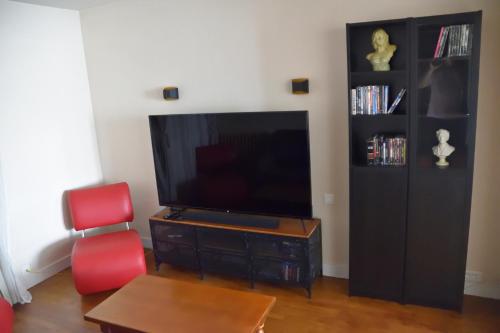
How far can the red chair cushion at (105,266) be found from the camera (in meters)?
3.10

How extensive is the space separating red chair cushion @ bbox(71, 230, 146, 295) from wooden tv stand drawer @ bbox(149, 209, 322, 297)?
14.9 inches

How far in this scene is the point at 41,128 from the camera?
356 cm

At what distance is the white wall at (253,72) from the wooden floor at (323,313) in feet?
1.02

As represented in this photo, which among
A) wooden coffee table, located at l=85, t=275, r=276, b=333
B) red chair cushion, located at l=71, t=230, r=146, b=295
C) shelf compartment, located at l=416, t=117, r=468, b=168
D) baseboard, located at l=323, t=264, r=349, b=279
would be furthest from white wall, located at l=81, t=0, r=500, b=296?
wooden coffee table, located at l=85, t=275, r=276, b=333

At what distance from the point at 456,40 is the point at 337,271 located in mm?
2008

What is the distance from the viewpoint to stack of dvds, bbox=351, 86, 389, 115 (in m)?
2.65

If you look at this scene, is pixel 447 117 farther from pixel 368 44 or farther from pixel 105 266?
pixel 105 266

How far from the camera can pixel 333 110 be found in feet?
9.80

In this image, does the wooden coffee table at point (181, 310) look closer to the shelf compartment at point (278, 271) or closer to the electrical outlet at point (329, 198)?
the shelf compartment at point (278, 271)

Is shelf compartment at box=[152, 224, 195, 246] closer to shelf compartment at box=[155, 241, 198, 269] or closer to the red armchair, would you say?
shelf compartment at box=[155, 241, 198, 269]

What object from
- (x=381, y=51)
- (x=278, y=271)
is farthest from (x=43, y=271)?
(x=381, y=51)

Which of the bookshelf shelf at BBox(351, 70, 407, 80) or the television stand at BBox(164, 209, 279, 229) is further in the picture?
the television stand at BBox(164, 209, 279, 229)

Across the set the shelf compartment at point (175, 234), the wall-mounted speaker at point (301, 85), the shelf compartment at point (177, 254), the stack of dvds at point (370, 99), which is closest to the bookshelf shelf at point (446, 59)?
the stack of dvds at point (370, 99)

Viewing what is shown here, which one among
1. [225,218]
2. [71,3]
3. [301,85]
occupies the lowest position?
[225,218]
